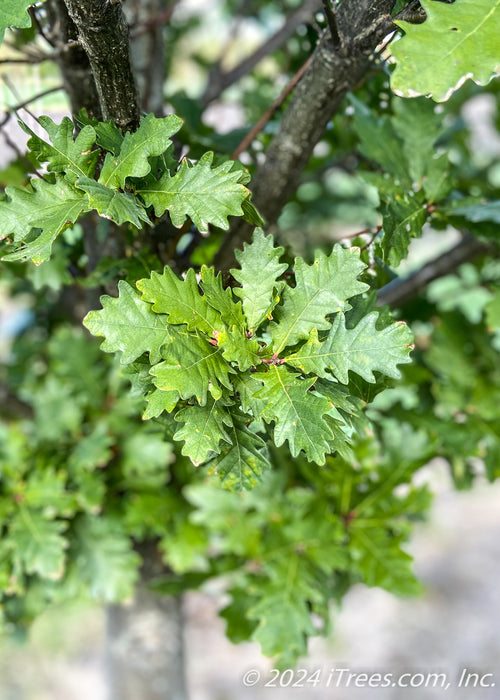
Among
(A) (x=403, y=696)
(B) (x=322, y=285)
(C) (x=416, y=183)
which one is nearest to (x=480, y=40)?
(B) (x=322, y=285)

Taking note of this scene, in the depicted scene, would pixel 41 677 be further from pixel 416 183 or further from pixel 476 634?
pixel 416 183

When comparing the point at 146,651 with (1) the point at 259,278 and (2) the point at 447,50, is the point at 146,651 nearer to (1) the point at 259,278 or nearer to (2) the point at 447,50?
(1) the point at 259,278

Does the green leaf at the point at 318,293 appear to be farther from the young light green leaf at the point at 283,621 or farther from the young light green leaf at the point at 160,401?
the young light green leaf at the point at 283,621

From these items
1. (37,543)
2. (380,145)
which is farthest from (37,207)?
(37,543)

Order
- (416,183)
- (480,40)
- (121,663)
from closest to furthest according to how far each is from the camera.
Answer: (480,40), (416,183), (121,663)

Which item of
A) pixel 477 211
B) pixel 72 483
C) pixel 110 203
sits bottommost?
pixel 72 483

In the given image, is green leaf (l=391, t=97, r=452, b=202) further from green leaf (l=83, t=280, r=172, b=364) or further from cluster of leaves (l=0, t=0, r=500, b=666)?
green leaf (l=83, t=280, r=172, b=364)
